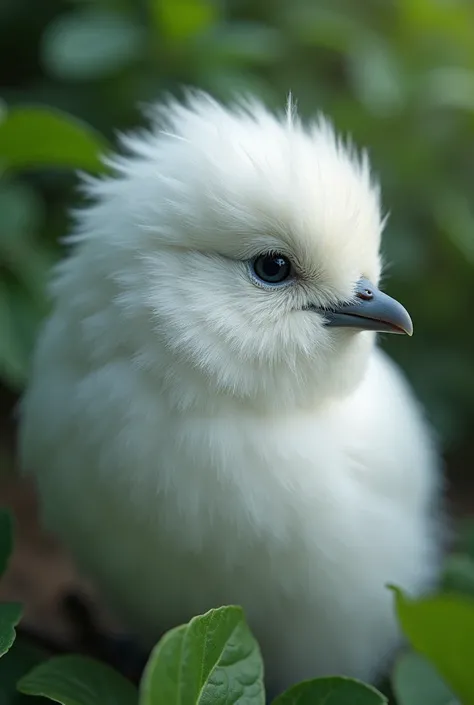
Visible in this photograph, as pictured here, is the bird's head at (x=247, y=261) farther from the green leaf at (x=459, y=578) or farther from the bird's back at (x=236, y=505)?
the green leaf at (x=459, y=578)

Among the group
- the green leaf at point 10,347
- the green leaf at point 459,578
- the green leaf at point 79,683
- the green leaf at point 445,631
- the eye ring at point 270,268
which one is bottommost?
the green leaf at point 79,683

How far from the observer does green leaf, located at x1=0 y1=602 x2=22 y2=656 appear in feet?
3.35

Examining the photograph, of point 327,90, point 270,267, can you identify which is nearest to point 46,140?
point 270,267

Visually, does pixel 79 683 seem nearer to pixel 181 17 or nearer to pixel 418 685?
pixel 418 685

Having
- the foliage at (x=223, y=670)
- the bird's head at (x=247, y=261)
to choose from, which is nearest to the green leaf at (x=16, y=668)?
the foliage at (x=223, y=670)

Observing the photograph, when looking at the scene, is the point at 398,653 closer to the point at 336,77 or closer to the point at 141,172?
the point at 141,172

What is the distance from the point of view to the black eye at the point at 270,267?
1.26 m

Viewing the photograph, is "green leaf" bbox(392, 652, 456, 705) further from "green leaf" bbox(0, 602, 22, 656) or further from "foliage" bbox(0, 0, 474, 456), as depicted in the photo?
"foliage" bbox(0, 0, 474, 456)

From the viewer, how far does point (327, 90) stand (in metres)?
2.29

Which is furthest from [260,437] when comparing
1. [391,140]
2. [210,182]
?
[391,140]

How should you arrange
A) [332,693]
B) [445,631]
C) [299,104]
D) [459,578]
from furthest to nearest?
[299,104] < [459,578] < [332,693] < [445,631]

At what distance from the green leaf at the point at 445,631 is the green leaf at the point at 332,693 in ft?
0.35

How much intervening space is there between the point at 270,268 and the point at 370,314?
0.16m

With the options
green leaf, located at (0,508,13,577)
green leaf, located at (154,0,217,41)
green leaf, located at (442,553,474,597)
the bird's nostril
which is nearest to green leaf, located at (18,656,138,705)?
green leaf, located at (0,508,13,577)
